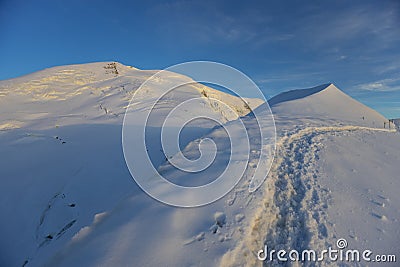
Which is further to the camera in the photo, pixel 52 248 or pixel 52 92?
pixel 52 92

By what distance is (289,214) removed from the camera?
123 inches

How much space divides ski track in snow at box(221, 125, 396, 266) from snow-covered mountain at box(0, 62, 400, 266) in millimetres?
15

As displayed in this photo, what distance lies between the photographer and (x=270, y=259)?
102 inches

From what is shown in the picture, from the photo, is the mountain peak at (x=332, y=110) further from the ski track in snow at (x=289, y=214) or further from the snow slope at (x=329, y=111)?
the ski track in snow at (x=289, y=214)

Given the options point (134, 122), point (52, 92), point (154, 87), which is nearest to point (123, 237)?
point (134, 122)

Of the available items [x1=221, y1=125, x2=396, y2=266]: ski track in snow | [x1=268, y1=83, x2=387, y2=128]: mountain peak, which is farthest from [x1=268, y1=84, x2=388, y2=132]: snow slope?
[x1=221, y1=125, x2=396, y2=266]: ski track in snow

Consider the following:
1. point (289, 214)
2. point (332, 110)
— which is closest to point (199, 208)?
point (289, 214)

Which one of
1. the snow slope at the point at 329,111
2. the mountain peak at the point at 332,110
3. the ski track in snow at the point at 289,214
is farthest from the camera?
the mountain peak at the point at 332,110

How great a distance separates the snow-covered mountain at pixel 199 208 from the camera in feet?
8.66

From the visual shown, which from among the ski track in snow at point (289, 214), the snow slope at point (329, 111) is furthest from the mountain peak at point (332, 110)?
the ski track in snow at point (289, 214)

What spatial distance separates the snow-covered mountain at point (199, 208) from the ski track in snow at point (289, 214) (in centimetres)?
1

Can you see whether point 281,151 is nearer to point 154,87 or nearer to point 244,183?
point 244,183

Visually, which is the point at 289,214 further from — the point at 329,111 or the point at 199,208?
the point at 329,111

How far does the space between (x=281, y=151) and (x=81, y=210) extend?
3957 millimetres
